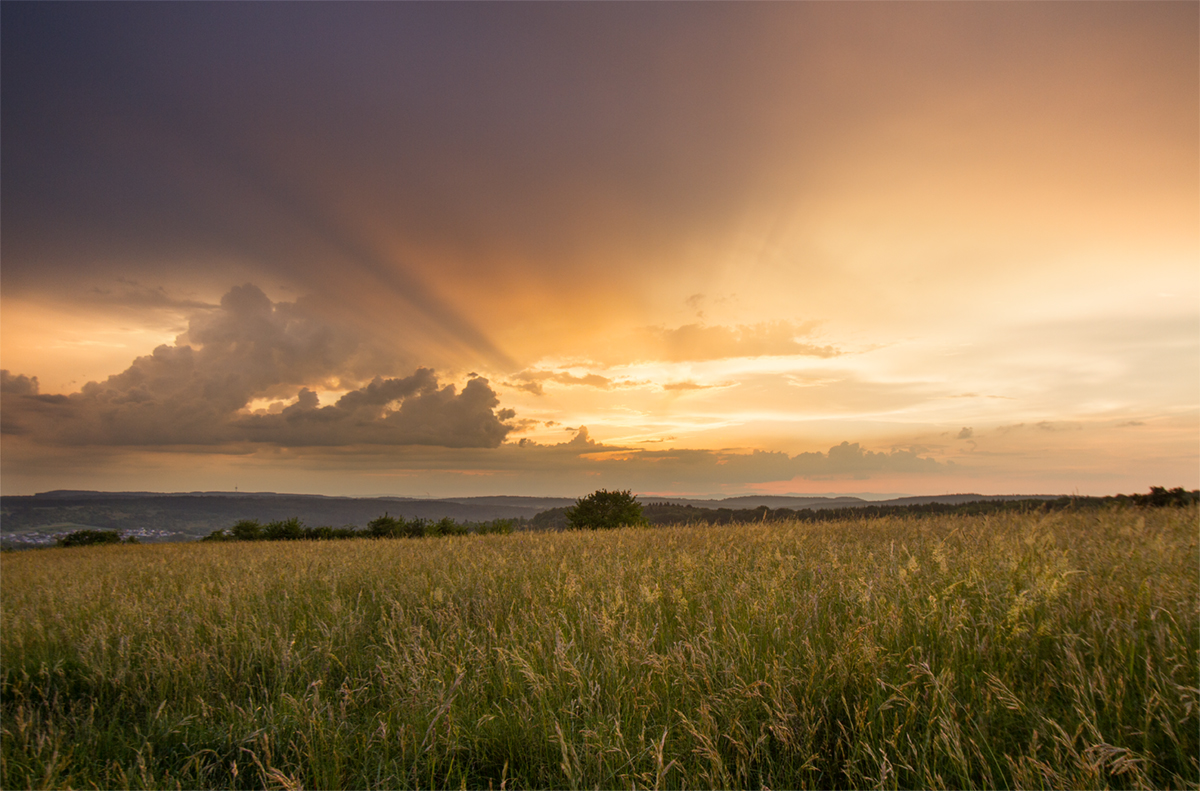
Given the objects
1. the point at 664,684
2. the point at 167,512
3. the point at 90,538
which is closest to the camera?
the point at 664,684

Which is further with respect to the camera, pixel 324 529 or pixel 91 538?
pixel 324 529

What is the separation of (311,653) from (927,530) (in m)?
9.63

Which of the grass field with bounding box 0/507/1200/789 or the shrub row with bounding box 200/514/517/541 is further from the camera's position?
the shrub row with bounding box 200/514/517/541

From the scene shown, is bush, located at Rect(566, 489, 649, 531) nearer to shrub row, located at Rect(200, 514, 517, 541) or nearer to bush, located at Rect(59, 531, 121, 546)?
shrub row, located at Rect(200, 514, 517, 541)

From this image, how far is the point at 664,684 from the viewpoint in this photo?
3105 mm

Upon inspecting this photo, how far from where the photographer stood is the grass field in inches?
102

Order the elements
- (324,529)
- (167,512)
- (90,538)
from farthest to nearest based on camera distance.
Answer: (167,512), (324,529), (90,538)

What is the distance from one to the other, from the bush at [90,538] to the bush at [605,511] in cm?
2251

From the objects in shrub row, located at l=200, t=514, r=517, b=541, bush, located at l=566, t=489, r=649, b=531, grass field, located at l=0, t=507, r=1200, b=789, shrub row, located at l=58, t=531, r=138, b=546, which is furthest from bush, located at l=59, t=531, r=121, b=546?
grass field, located at l=0, t=507, r=1200, b=789

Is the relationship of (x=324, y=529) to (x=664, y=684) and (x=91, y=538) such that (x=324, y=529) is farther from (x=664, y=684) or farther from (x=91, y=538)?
(x=664, y=684)

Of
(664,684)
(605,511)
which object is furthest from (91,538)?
(664,684)

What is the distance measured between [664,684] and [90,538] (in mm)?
34467

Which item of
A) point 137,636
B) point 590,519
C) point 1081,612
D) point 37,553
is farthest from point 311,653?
point 37,553

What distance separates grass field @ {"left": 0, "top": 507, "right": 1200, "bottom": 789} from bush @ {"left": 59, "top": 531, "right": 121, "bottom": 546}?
26.2 meters
